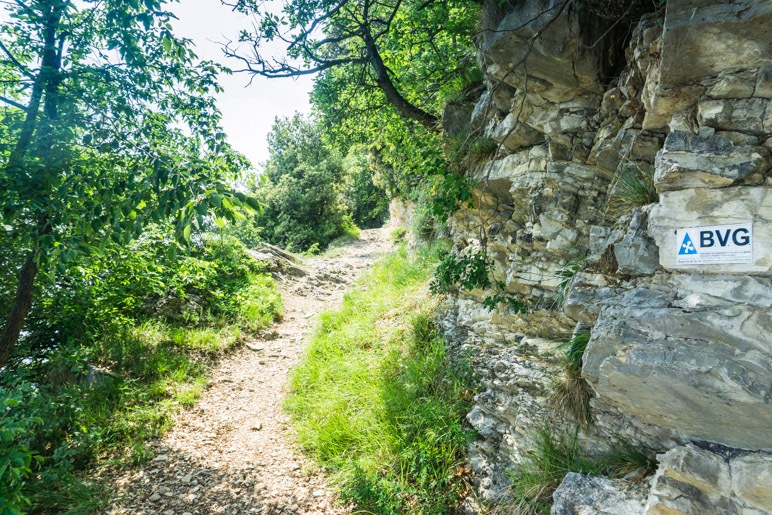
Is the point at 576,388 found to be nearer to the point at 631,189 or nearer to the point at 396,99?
the point at 631,189

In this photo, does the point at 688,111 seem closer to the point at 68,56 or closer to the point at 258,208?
the point at 258,208

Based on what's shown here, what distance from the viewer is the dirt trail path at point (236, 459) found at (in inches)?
173

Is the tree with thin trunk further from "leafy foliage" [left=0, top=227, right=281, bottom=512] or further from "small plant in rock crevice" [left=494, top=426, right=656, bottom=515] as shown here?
"small plant in rock crevice" [left=494, top=426, right=656, bottom=515]

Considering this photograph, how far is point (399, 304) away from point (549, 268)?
403 centimetres

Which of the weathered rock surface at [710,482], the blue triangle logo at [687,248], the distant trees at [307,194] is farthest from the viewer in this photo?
the distant trees at [307,194]

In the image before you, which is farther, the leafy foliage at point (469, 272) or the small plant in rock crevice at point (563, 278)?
the leafy foliage at point (469, 272)

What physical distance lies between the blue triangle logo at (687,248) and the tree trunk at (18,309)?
22.3ft

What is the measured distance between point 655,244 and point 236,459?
5.51m

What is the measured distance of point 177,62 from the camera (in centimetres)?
476

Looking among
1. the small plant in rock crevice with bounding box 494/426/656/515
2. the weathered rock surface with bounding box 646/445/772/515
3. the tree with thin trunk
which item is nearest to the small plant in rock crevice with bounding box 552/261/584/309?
the small plant in rock crevice with bounding box 494/426/656/515

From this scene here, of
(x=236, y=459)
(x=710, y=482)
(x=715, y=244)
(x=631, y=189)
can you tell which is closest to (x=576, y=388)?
(x=710, y=482)

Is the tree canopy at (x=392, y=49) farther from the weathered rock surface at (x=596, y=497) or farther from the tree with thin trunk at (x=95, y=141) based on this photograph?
the weathered rock surface at (x=596, y=497)

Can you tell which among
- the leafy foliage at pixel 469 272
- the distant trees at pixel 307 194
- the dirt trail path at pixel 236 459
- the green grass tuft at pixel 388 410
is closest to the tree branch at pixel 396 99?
the leafy foliage at pixel 469 272

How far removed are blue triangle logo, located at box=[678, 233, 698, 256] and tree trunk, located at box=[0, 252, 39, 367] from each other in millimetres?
6805
